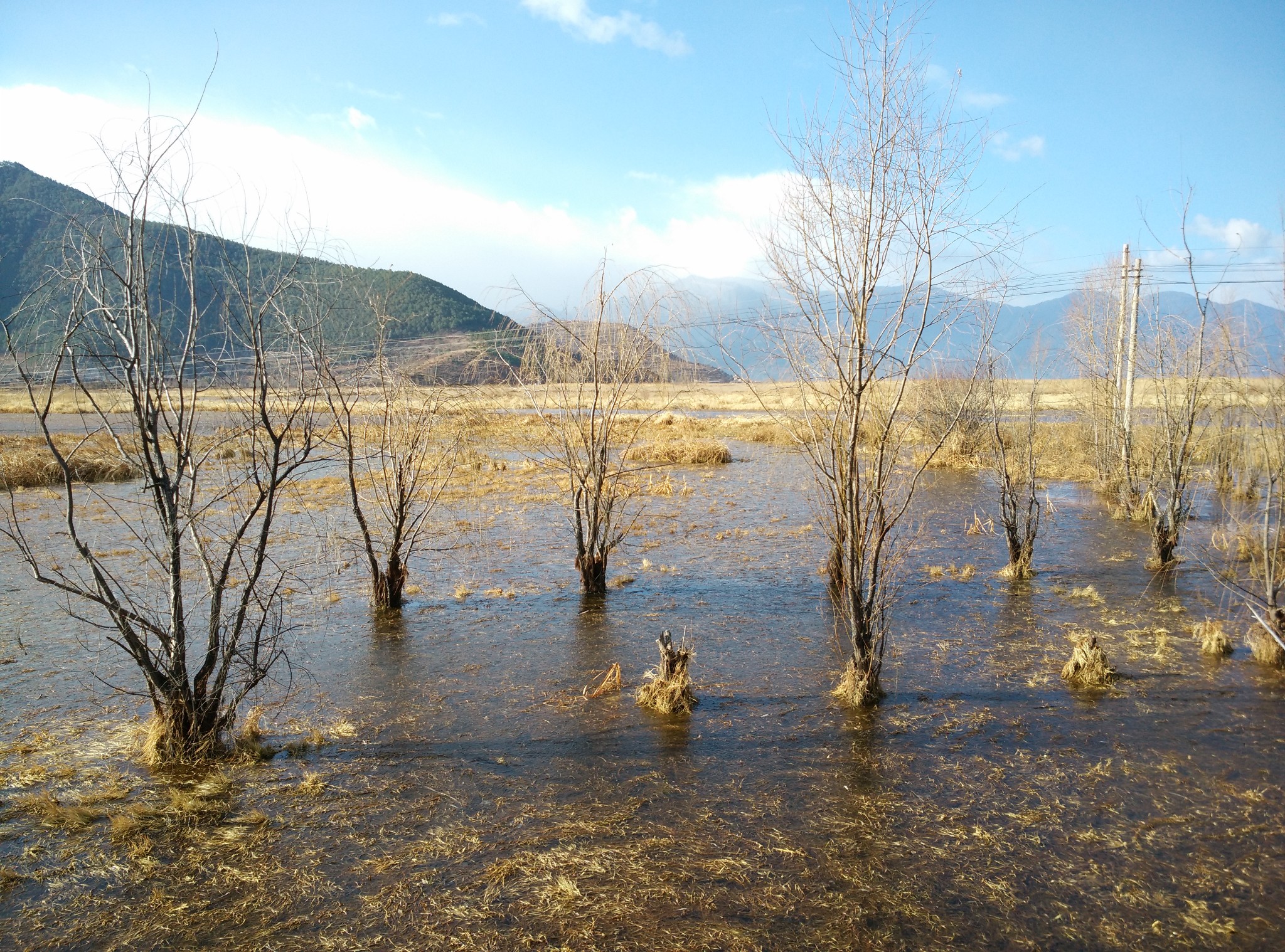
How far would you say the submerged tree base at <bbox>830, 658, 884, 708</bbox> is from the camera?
6270mm

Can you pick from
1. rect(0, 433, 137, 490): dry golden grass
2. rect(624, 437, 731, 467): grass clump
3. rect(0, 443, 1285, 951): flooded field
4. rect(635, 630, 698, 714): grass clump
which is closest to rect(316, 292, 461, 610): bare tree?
rect(0, 443, 1285, 951): flooded field

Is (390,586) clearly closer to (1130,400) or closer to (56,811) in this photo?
(56,811)

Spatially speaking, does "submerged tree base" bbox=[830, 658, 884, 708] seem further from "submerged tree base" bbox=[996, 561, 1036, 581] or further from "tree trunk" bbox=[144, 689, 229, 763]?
"submerged tree base" bbox=[996, 561, 1036, 581]

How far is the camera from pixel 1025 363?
13617mm

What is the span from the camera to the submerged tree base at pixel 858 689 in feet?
20.6

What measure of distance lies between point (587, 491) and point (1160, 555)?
8.10 m

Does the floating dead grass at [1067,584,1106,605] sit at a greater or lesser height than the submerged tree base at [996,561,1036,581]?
lesser

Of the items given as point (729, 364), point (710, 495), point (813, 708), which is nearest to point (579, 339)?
point (729, 364)

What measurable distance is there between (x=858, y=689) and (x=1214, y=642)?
3.83m

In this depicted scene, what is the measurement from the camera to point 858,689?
6.28 m

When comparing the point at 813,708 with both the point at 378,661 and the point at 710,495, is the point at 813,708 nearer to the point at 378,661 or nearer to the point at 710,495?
the point at 378,661

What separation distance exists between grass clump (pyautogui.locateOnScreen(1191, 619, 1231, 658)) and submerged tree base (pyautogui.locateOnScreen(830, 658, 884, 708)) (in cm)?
352

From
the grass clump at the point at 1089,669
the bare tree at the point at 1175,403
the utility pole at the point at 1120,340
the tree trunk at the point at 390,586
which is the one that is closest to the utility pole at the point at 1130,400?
the utility pole at the point at 1120,340

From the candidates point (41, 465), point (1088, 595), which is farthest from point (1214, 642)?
point (41, 465)
